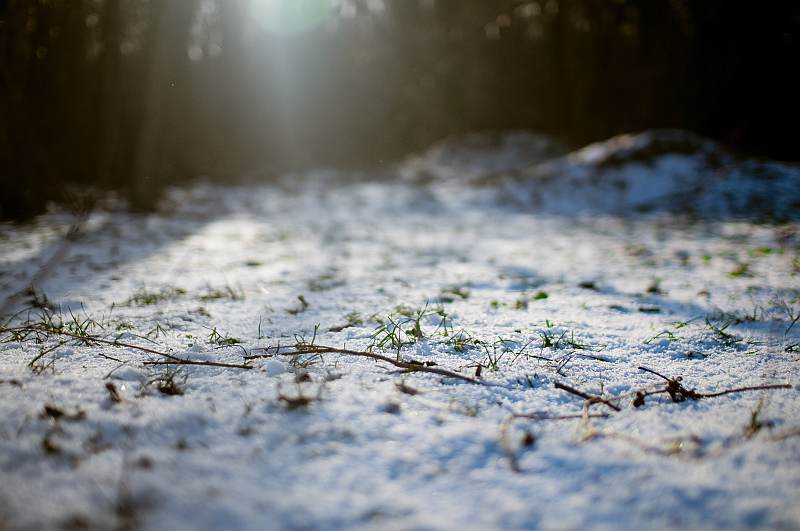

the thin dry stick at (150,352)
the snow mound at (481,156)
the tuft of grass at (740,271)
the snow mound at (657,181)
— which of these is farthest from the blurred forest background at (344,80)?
the tuft of grass at (740,271)

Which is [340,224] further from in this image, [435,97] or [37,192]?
[435,97]

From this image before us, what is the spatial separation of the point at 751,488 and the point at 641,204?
685cm

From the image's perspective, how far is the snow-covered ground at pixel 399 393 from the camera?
A: 1.07m

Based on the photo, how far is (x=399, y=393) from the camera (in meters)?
1.58

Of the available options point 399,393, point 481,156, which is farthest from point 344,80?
point 399,393

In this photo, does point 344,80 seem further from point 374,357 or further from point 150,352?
point 374,357

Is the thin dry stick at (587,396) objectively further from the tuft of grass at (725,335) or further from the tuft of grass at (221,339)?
the tuft of grass at (221,339)

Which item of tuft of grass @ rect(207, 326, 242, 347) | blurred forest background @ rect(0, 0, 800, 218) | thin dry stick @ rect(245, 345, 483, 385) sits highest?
blurred forest background @ rect(0, 0, 800, 218)

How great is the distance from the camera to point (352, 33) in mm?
16781

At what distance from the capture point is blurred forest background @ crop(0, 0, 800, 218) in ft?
Result: 20.5

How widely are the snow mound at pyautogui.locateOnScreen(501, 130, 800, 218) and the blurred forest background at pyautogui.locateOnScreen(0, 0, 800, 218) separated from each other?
273cm

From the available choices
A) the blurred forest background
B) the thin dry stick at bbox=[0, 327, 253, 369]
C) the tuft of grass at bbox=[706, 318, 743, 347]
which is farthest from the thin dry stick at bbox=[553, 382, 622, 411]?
the blurred forest background

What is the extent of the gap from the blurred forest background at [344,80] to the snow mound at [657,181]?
2.73m

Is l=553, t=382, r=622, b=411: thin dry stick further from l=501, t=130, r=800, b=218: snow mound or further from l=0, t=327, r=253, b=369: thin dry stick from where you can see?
l=501, t=130, r=800, b=218: snow mound
